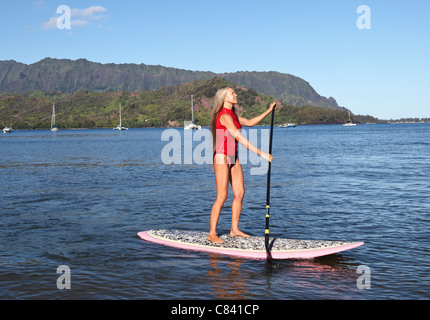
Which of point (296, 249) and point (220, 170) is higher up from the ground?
point (220, 170)

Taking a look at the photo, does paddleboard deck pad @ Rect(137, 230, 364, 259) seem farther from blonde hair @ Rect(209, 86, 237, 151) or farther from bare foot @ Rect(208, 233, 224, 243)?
blonde hair @ Rect(209, 86, 237, 151)

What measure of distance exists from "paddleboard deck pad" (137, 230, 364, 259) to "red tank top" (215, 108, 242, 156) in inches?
86.5

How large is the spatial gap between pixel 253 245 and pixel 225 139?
2.56 m

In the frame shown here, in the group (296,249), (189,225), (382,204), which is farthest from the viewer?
(382,204)

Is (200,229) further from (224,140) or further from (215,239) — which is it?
(224,140)

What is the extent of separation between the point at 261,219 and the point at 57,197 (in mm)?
10068

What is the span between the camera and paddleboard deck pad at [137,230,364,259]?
9195 millimetres

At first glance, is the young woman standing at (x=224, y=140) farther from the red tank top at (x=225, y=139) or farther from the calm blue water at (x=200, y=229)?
the calm blue water at (x=200, y=229)

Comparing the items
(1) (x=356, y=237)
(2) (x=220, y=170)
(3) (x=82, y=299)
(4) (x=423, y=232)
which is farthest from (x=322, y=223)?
(3) (x=82, y=299)

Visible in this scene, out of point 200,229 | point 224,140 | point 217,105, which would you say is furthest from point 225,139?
point 200,229

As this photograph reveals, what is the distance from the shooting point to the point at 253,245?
9.66m

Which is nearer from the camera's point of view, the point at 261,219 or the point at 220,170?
the point at 220,170

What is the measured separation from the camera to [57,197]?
745 inches
